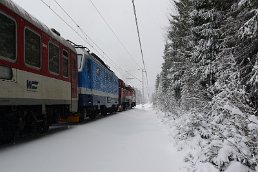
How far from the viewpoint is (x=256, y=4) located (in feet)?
28.7

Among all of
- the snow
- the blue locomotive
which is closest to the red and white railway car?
the blue locomotive

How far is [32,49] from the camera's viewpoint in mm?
9039

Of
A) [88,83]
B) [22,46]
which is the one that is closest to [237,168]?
[22,46]

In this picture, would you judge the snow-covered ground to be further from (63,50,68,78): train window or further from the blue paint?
the blue paint

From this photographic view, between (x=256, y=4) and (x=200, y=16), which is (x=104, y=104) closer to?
(x=200, y=16)

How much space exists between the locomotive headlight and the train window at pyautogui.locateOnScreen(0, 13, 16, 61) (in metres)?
0.24

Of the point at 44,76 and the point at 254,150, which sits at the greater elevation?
the point at 44,76

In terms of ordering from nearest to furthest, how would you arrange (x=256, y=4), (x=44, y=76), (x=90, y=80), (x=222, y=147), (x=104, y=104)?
(x=222, y=147) < (x=256, y=4) < (x=44, y=76) < (x=90, y=80) < (x=104, y=104)

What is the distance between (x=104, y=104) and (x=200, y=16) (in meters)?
9.82

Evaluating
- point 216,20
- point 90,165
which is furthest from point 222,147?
point 216,20

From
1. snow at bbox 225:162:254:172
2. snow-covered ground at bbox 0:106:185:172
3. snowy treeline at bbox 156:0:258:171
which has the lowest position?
snow-covered ground at bbox 0:106:185:172

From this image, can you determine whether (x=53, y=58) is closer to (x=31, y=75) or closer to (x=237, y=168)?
(x=31, y=75)

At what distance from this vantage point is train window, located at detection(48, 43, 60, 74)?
10508 millimetres

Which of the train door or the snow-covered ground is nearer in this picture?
the snow-covered ground
